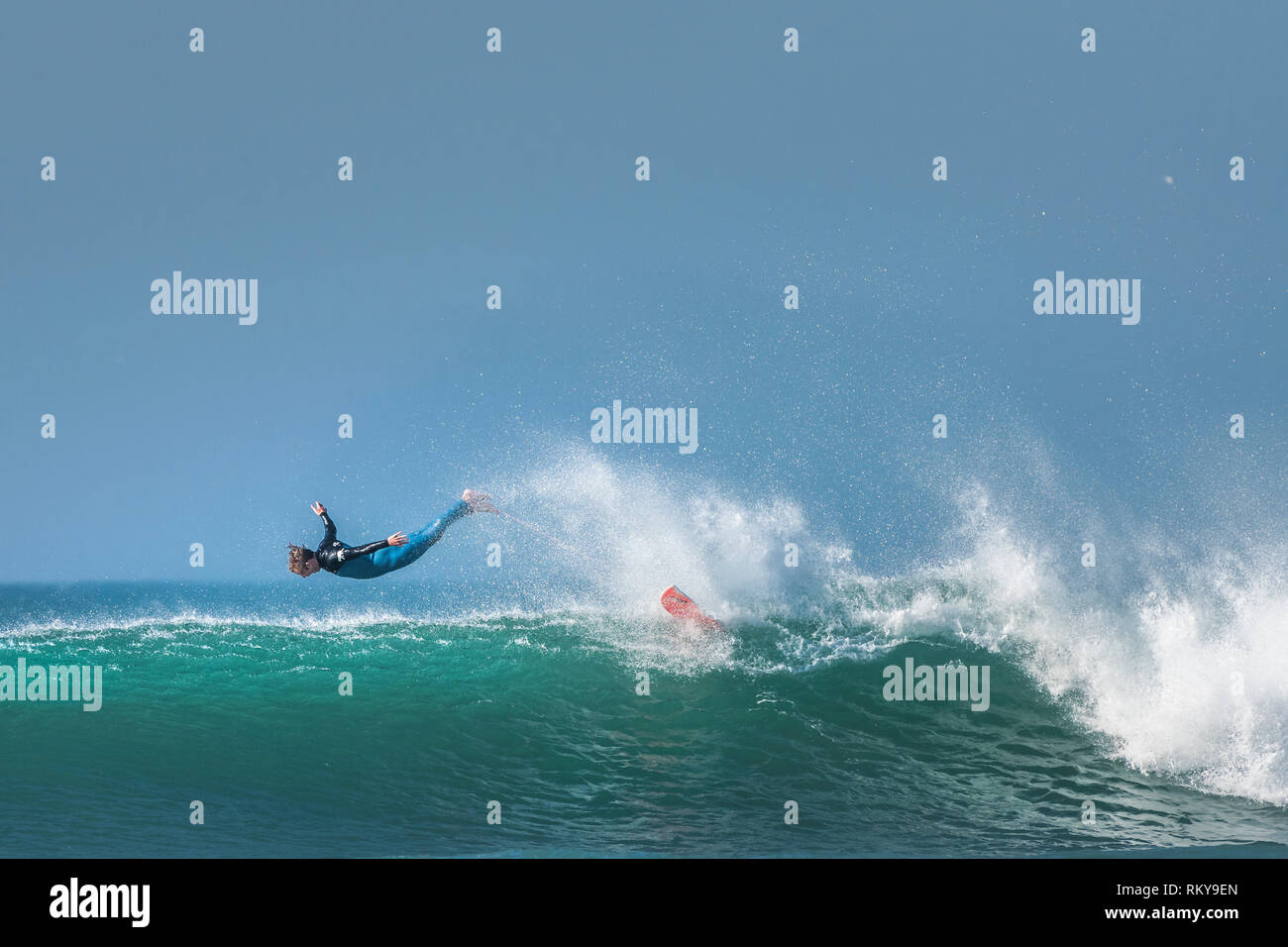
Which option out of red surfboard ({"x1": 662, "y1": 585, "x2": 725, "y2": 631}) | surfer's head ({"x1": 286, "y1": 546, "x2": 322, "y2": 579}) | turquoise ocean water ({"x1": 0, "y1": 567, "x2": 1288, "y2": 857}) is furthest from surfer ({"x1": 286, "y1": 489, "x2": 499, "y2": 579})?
red surfboard ({"x1": 662, "y1": 585, "x2": 725, "y2": 631})

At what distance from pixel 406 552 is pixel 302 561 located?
151 cm

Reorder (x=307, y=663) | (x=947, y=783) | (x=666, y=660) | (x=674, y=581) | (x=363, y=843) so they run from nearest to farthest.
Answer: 1. (x=363, y=843)
2. (x=947, y=783)
3. (x=666, y=660)
4. (x=307, y=663)
5. (x=674, y=581)

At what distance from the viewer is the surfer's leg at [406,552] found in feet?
42.2

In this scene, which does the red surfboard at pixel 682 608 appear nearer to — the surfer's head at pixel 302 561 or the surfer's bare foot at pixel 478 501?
the surfer's bare foot at pixel 478 501

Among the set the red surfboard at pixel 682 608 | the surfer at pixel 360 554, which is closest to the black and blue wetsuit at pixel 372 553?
the surfer at pixel 360 554

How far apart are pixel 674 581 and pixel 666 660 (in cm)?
307

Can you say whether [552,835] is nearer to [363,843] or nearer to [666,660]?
[363,843]

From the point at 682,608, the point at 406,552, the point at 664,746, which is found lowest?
the point at 664,746

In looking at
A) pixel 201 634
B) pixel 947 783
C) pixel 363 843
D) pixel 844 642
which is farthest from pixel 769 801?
pixel 201 634

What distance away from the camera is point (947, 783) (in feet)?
35.5

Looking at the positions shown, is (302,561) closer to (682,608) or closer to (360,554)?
(360,554)

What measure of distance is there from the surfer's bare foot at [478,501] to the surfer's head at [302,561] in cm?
252

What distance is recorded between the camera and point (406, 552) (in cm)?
1298

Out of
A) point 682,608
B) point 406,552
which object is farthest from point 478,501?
point 682,608
